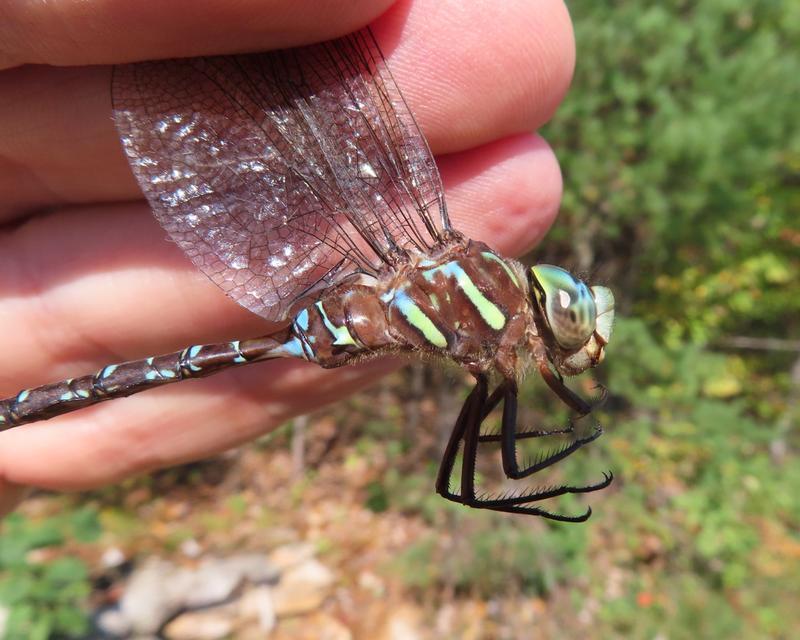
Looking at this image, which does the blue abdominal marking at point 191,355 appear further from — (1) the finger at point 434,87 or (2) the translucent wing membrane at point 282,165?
(1) the finger at point 434,87

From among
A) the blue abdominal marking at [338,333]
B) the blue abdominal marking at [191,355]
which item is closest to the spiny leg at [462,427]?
the blue abdominal marking at [338,333]

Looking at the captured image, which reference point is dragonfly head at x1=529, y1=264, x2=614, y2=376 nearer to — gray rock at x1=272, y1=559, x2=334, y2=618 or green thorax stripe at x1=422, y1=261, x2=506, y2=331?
green thorax stripe at x1=422, y1=261, x2=506, y2=331

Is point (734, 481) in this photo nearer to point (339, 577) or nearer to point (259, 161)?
point (339, 577)

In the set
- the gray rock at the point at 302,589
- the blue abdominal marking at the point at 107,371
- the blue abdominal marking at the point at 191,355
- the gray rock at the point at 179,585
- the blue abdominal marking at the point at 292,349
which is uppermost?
the blue abdominal marking at the point at 107,371

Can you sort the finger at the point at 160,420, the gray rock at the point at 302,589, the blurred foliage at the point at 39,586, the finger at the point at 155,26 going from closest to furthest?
the finger at the point at 155,26
the finger at the point at 160,420
the blurred foliage at the point at 39,586
the gray rock at the point at 302,589

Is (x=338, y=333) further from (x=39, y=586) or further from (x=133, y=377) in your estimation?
(x=39, y=586)

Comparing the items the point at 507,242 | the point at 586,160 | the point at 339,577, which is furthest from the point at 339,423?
the point at 507,242

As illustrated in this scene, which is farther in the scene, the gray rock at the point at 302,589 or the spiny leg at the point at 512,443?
the gray rock at the point at 302,589

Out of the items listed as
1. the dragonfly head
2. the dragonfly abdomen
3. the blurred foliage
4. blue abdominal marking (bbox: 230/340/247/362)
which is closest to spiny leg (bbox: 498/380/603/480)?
the dragonfly head

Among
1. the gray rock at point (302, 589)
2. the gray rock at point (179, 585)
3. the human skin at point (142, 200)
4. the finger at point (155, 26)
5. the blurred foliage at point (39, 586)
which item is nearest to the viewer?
the finger at point (155, 26)
